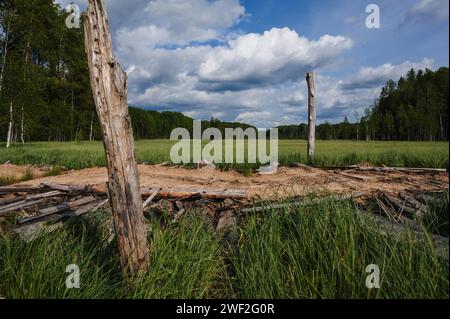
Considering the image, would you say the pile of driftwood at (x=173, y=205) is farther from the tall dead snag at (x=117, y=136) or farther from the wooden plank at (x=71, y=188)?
the tall dead snag at (x=117, y=136)

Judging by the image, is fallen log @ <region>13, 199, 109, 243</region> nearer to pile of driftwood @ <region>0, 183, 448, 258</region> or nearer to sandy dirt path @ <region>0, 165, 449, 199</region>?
pile of driftwood @ <region>0, 183, 448, 258</region>

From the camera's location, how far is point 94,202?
20.2 ft

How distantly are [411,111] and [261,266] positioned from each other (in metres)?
81.2

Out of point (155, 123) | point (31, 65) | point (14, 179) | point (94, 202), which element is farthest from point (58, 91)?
point (155, 123)

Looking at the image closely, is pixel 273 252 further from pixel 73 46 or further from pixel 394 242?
pixel 73 46

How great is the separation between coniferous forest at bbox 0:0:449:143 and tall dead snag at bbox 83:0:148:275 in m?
3.32

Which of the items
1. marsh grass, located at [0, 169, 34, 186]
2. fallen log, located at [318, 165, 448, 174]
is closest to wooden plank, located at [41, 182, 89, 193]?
marsh grass, located at [0, 169, 34, 186]

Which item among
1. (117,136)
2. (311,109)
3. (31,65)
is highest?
(31,65)

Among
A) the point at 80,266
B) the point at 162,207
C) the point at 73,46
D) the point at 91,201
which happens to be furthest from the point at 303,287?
the point at 73,46

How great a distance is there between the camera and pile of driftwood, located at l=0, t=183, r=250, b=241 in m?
5.33

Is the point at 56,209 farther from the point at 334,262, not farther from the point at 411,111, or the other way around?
the point at 411,111

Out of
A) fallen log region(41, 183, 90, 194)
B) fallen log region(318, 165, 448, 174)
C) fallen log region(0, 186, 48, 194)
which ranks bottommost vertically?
fallen log region(0, 186, 48, 194)

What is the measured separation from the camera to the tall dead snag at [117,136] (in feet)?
9.80

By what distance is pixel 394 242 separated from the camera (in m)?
3.30
